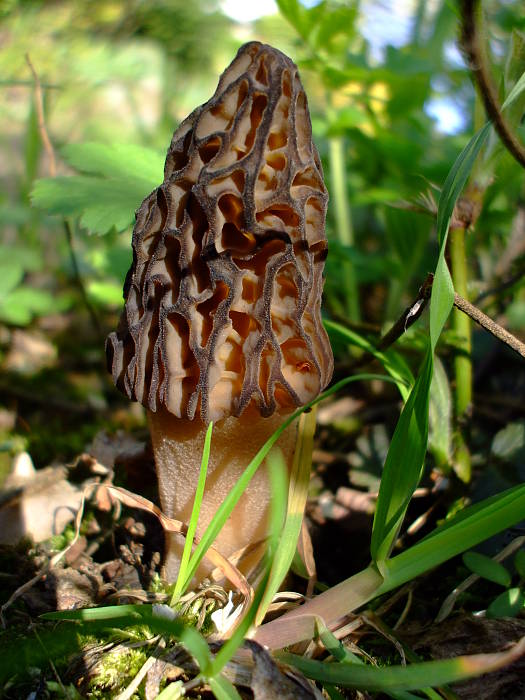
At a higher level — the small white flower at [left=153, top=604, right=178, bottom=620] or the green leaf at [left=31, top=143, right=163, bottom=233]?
the green leaf at [left=31, top=143, right=163, bottom=233]

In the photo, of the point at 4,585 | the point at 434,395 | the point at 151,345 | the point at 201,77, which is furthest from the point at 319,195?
the point at 201,77

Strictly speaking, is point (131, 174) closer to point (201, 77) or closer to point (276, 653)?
point (276, 653)

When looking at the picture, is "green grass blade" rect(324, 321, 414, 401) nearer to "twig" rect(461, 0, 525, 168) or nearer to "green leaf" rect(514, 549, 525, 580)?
"green leaf" rect(514, 549, 525, 580)

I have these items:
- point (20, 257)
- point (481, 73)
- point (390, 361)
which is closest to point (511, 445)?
point (390, 361)

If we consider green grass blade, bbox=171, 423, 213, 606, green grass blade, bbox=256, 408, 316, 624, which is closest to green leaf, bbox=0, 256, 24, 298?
green grass blade, bbox=256, 408, 316, 624

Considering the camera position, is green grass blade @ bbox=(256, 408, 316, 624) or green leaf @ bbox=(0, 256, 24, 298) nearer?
green grass blade @ bbox=(256, 408, 316, 624)

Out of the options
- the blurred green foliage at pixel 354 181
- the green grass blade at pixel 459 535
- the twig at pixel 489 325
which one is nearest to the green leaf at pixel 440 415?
the blurred green foliage at pixel 354 181

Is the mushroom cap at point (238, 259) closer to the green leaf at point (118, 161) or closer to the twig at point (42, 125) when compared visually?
the green leaf at point (118, 161)
